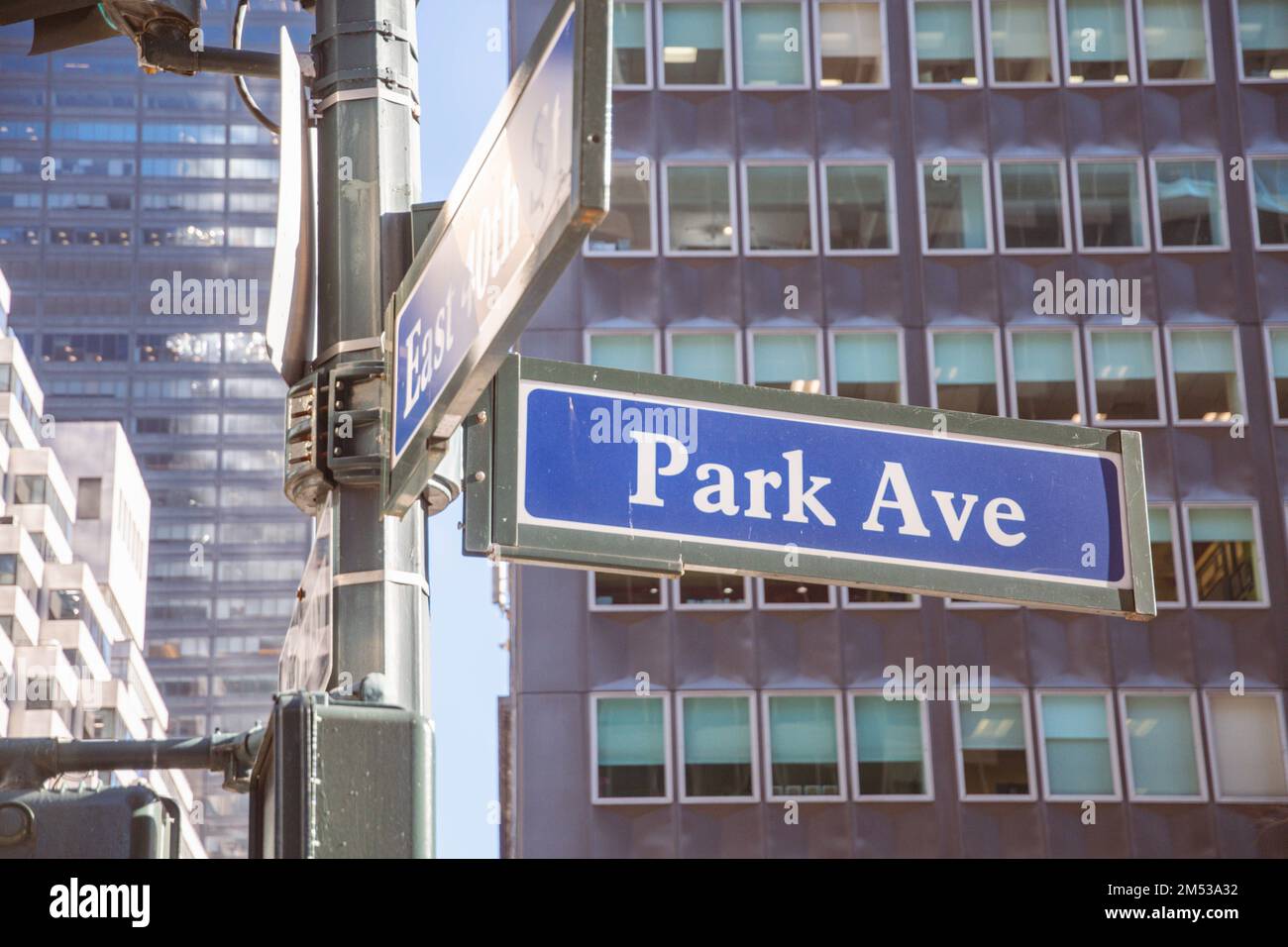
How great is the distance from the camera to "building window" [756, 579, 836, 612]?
36312 millimetres

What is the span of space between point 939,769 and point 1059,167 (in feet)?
40.9

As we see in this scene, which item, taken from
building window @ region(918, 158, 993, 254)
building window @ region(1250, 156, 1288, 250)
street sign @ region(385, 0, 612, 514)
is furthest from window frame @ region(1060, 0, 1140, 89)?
street sign @ region(385, 0, 612, 514)

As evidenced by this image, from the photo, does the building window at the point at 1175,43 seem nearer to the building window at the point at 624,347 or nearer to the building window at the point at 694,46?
the building window at the point at 694,46

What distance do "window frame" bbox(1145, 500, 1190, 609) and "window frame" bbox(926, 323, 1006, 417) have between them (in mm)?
3619

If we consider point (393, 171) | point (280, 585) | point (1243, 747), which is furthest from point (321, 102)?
point (280, 585)

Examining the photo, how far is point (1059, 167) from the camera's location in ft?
129

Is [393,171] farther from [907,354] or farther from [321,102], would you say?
[907,354]

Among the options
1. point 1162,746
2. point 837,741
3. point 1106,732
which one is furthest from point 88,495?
point 1162,746

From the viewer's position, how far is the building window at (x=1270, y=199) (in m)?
39.2

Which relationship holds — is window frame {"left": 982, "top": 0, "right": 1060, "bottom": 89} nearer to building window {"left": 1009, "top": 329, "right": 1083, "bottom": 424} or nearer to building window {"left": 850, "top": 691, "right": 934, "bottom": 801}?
building window {"left": 1009, "top": 329, "right": 1083, "bottom": 424}

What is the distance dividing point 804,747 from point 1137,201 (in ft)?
43.2

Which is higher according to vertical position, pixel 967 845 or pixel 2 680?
pixel 2 680

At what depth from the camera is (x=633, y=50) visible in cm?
3959
